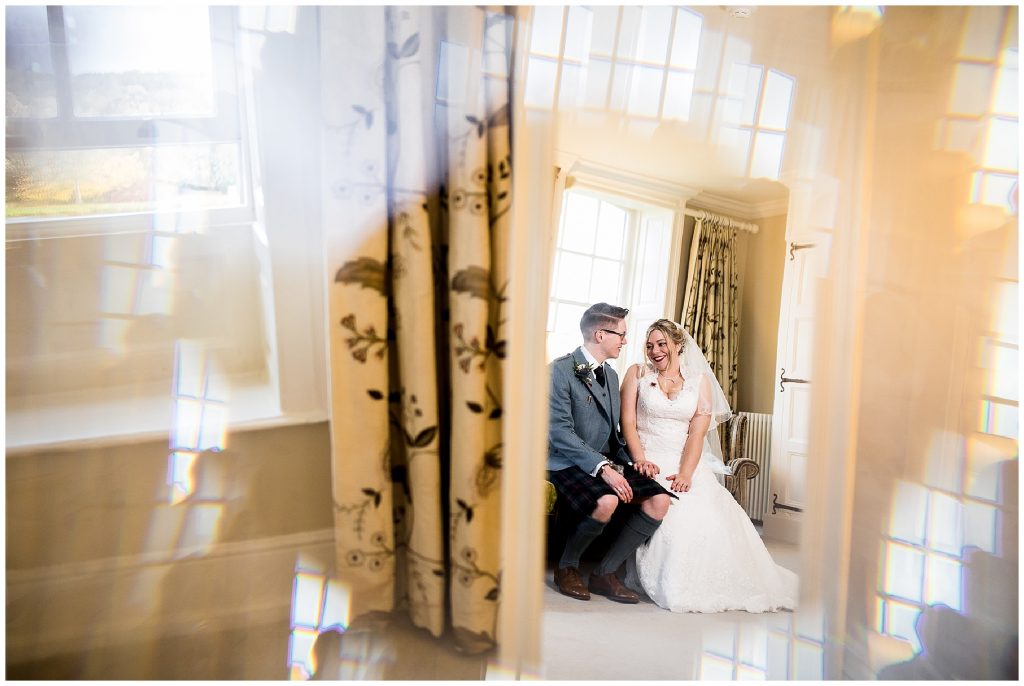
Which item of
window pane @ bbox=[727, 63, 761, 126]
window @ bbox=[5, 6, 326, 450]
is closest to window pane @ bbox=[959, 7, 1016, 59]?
window pane @ bbox=[727, 63, 761, 126]

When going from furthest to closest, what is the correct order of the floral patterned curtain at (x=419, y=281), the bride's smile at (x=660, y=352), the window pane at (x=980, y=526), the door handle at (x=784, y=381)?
1. the door handle at (x=784, y=381)
2. the bride's smile at (x=660, y=352)
3. the window pane at (x=980, y=526)
4. the floral patterned curtain at (x=419, y=281)

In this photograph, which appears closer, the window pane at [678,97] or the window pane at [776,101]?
the window pane at [776,101]

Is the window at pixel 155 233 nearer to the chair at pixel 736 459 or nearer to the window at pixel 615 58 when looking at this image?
the window at pixel 615 58

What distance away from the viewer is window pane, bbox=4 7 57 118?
46.8 inches

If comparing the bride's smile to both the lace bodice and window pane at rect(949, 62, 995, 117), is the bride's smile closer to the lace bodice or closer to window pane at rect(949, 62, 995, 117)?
the lace bodice

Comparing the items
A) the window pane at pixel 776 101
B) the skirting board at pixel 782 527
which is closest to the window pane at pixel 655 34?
the window pane at pixel 776 101

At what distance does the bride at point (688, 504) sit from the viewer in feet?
7.23

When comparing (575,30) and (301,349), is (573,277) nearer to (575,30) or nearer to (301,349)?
(575,30)

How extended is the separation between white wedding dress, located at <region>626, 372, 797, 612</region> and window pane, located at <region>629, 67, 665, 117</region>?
1493mm

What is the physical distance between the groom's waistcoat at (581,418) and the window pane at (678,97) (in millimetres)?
1117

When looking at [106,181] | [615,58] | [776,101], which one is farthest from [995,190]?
[106,181]

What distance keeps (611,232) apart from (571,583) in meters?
2.27

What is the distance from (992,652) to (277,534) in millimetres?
1523

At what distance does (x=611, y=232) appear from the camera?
381 centimetres
